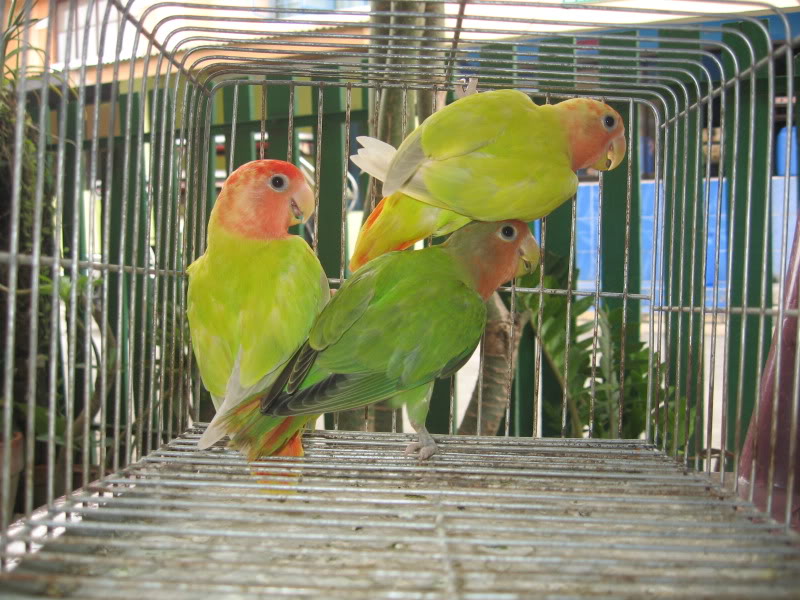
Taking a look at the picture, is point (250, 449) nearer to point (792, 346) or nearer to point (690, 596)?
point (690, 596)

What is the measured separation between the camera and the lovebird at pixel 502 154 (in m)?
0.87

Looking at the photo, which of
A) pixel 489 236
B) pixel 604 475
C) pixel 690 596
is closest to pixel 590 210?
pixel 489 236

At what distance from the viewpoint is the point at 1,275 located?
1.72 metres

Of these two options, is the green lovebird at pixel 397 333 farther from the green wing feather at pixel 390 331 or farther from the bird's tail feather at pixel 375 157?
the bird's tail feather at pixel 375 157

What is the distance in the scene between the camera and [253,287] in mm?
885

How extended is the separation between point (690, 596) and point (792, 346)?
0.40 metres

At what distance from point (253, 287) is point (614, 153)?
1.74ft

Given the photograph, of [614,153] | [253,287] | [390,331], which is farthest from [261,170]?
[614,153]

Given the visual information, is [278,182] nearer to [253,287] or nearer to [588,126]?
[253,287]

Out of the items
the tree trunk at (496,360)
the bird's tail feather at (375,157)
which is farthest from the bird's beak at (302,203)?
the tree trunk at (496,360)

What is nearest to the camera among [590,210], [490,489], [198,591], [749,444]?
[198,591]

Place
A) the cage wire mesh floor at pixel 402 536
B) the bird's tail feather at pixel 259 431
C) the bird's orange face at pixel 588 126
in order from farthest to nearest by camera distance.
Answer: the bird's orange face at pixel 588 126
the bird's tail feather at pixel 259 431
the cage wire mesh floor at pixel 402 536

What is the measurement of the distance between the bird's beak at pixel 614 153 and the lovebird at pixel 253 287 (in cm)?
41

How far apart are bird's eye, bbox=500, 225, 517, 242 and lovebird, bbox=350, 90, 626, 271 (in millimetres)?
51
